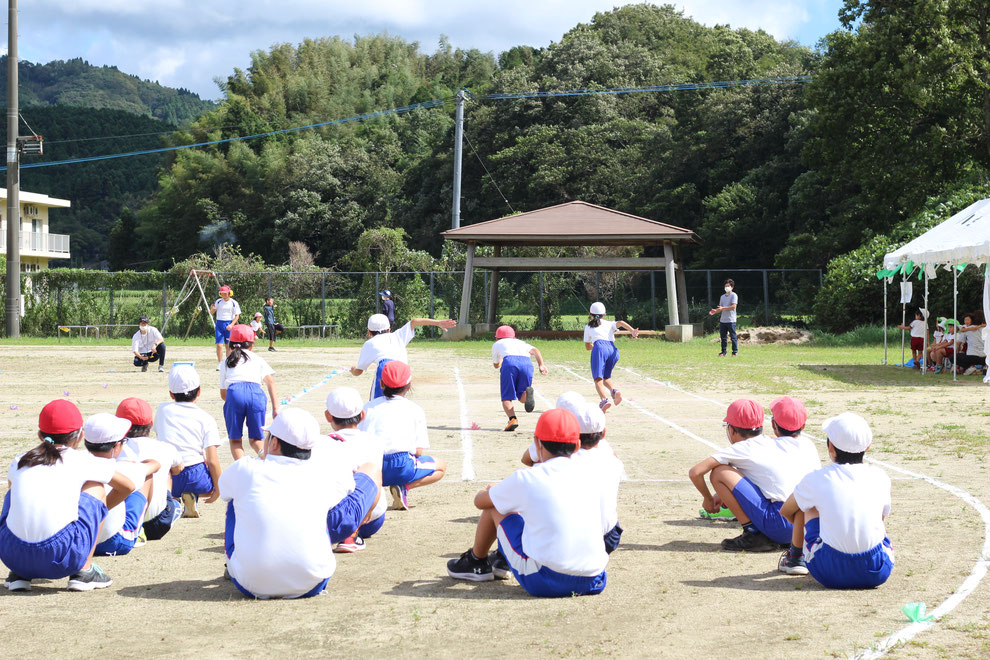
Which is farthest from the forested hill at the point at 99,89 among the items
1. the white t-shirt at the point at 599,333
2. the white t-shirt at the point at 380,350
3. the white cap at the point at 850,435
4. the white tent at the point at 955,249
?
the white cap at the point at 850,435

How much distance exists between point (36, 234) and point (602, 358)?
55.0 meters

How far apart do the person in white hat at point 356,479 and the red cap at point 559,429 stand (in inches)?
57.5

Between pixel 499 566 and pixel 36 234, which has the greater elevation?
pixel 36 234

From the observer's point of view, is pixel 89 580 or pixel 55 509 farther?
pixel 89 580

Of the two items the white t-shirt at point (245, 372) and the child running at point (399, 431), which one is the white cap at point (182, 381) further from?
the white t-shirt at point (245, 372)

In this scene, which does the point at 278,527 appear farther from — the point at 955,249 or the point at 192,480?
the point at 955,249

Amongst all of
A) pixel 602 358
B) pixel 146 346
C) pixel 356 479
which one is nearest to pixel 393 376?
pixel 356 479

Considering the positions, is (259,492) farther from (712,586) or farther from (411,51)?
(411,51)

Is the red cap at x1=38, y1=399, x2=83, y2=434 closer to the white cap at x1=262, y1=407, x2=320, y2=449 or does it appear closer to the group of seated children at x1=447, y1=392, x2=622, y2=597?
the white cap at x1=262, y1=407, x2=320, y2=449

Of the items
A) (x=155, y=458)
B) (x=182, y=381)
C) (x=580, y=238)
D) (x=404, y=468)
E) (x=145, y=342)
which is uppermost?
(x=580, y=238)

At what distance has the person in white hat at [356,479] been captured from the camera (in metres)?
6.78

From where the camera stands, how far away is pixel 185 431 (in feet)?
26.4

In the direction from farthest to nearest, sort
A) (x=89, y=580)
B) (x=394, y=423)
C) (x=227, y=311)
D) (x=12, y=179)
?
1. (x=12, y=179)
2. (x=227, y=311)
3. (x=394, y=423)
4. (x=89, y=580)

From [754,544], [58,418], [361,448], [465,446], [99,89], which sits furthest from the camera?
[99,89]
